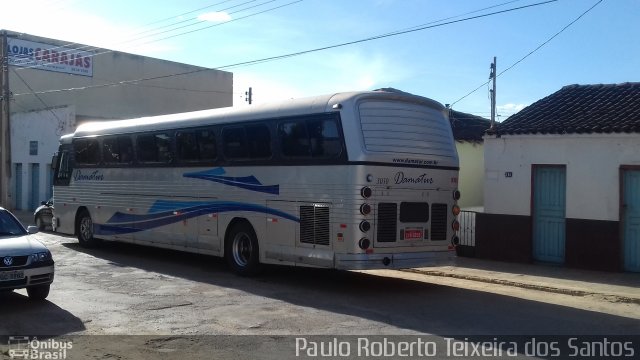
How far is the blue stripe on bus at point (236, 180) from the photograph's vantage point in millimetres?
11408

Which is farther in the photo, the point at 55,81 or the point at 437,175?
the point at 55,81

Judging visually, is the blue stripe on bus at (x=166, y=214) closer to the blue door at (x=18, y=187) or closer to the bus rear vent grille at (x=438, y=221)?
the bus rear vent grille at (x=438, y=221)

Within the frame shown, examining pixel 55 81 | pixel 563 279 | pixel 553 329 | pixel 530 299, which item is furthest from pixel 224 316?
pixel 55 81

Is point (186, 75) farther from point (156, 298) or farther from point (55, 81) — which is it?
point (156, 298)

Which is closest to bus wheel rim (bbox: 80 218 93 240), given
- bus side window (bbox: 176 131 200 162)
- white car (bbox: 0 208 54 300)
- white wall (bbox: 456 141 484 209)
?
bus side window (bbox: 176 131 200 162)

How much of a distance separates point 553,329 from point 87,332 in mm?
5897

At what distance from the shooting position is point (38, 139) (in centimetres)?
3083

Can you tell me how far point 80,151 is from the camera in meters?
Answer: 17.4

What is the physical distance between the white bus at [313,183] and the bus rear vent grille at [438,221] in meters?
0.03

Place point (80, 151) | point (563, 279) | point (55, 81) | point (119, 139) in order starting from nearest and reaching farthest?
1. point (563, 279)
2. point (119, 139)
3. point (80, 151)
4. point (55, 81)

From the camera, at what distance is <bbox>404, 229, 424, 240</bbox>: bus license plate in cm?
1054

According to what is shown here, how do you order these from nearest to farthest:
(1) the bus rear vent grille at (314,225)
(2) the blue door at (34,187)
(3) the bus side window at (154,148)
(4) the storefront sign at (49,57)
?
(1) the bus rear vent grille at (314,225)
(3) the bus side window at (154,148)
(2) the blue door at (34,187)
(4) the storefront sign at (49,57)

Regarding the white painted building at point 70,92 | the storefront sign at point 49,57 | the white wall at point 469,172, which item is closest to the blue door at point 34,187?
the white painted building at point 70,92

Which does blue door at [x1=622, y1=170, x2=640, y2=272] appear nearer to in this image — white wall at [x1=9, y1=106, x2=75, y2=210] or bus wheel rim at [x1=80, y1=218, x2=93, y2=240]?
bus wheel rim at [x1=80, y1=218, x2=93, y2=240]
